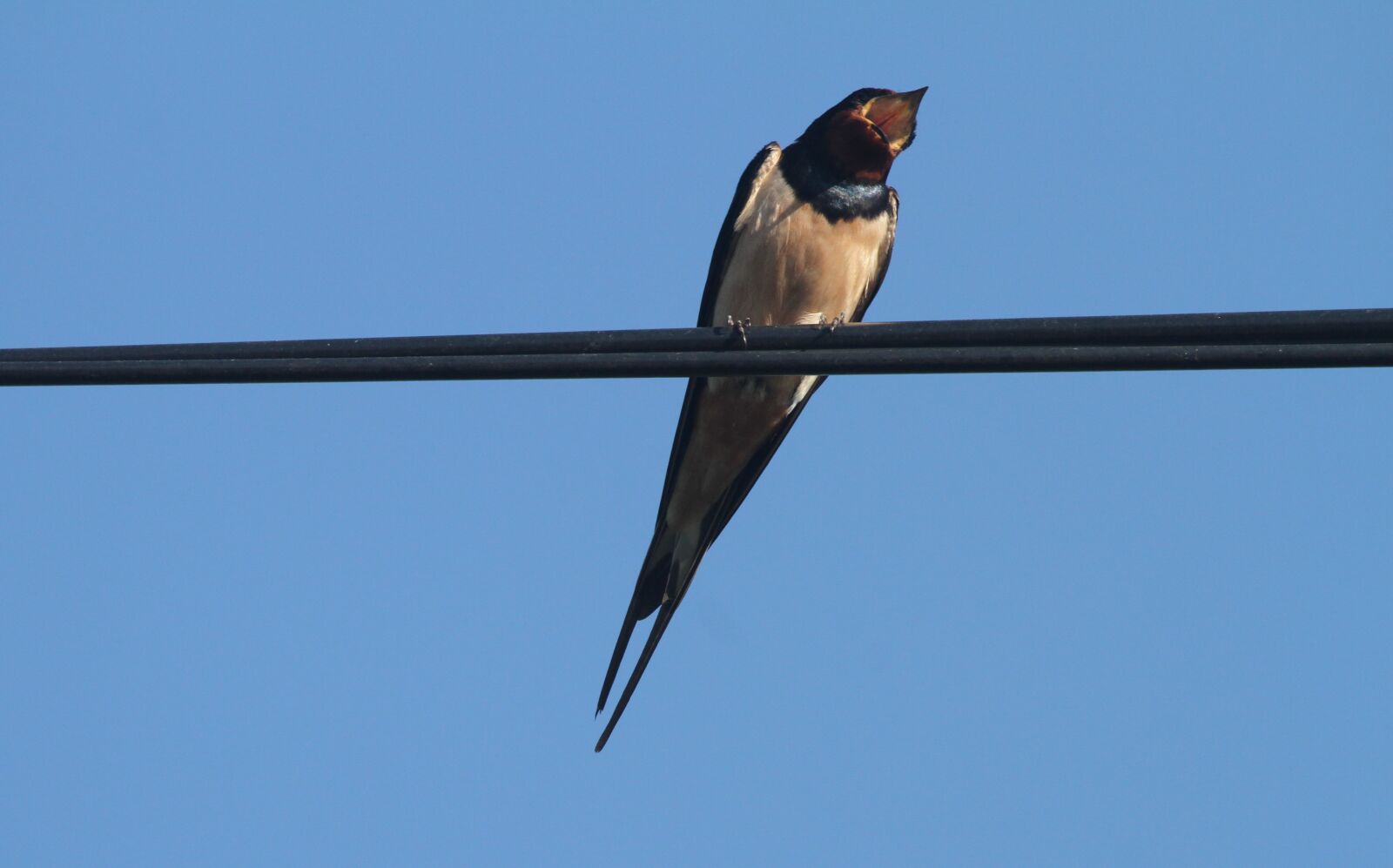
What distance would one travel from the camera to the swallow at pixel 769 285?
5996 millimetres

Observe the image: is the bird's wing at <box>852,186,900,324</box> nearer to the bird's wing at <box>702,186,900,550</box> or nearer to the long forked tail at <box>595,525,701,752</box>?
the bird's wing at <box>702,186,900,550</box>

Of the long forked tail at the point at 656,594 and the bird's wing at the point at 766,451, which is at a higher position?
the bird's wing at the point at 766,451

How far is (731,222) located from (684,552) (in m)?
1.30

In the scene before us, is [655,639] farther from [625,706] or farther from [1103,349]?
[1103,349]

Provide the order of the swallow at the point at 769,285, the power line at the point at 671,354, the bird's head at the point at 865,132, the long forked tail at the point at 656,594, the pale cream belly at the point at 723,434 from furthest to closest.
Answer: the bird's head at the point at 865,132
the pale cream belly at the point at 723,434
the swallow at the point at 769,285
the long forked tail at the point at 656,594
the power line at the point at 671,354

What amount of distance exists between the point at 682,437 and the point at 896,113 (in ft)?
5.22

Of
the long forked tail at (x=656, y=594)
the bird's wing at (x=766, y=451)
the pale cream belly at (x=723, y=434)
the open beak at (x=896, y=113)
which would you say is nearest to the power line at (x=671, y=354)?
the long forked tail at (x=656, y=594)

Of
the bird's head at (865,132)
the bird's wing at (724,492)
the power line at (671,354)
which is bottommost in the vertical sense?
the power line at (671,354)

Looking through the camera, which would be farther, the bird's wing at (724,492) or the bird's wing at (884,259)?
the bird's wing at (884,259)

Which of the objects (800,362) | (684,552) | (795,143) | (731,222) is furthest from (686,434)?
(800,362)

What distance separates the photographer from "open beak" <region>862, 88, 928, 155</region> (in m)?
6.57

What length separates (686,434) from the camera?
6.24 meters

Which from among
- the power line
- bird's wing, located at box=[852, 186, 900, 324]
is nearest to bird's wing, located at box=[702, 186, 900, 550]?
bird's wing, located at box=[852, 186, 900, 324]

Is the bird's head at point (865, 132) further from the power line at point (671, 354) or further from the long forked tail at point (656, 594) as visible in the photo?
the power line at point (671, 354)
